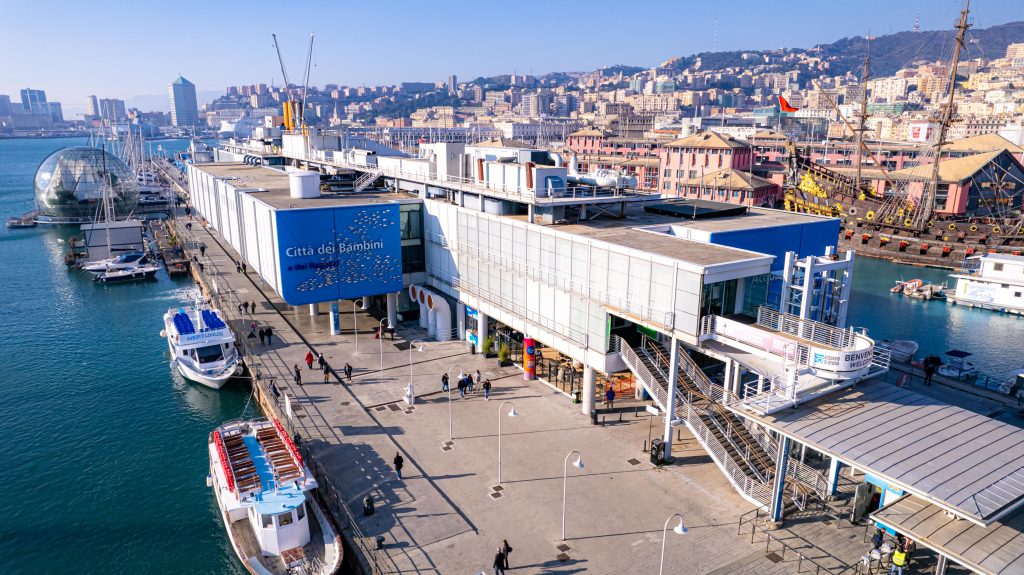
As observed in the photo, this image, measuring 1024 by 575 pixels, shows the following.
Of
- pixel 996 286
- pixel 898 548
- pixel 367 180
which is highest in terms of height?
pixel 367 180

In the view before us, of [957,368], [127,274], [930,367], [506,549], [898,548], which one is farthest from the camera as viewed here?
[127,274]

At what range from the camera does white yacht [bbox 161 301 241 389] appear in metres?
43.7

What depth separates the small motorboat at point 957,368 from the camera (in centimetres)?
4100

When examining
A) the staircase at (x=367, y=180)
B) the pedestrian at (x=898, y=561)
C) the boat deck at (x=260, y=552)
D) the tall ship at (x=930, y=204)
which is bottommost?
the boat deck at (x=260, y=552)

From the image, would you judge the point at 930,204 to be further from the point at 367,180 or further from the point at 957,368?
the point at 367,180

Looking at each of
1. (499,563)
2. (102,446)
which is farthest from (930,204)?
(102,446)

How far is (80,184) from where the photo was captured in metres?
103

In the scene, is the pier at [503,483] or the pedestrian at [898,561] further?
the pier at [503,483]

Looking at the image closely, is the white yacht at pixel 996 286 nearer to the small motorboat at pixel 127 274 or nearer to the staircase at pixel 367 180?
the staircase at pixel 367 180

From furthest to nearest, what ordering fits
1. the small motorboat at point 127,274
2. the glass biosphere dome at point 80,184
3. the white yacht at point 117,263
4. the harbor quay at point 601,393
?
the glass biosphere dome at point 80,184, the white yacht at point 117,263, the small motorboat at point 127,274, the harbor quay at point 601,393

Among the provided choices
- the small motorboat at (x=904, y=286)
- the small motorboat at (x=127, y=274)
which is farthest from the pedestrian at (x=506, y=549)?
the small motorboat at (x=127, y=274)

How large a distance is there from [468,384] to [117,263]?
198ft

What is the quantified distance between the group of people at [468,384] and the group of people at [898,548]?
20791 millimetres

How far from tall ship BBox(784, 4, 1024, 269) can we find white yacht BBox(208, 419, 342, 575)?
277ft
